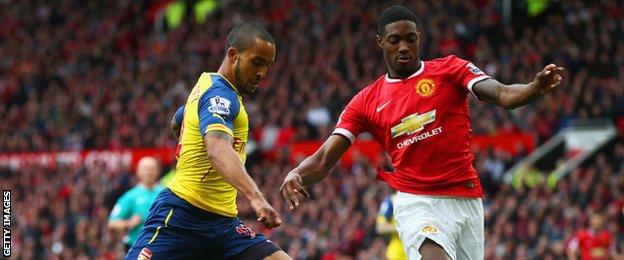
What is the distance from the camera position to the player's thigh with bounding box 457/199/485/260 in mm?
7320

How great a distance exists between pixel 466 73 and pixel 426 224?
105cm

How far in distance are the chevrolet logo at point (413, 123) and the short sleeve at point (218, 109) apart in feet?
4.21

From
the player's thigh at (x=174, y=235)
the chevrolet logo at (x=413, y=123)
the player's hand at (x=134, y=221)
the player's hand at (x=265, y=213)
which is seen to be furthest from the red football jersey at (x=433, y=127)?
the player's hand at (x=134, y=221)

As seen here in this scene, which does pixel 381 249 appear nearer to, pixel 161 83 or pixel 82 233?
pixel 82 233

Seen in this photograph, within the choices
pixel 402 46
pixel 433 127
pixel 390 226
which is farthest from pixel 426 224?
pixel 390 226

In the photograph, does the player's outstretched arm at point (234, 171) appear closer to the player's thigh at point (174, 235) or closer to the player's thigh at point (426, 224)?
the player's thigh at point (174, 235)

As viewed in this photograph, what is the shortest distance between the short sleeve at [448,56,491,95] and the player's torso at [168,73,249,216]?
1.49m

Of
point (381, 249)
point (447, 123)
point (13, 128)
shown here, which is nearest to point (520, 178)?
point (381, 249)

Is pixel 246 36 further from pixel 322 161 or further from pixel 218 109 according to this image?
pixel 322 161

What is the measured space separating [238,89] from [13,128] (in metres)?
23.9

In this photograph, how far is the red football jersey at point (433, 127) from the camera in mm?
7312

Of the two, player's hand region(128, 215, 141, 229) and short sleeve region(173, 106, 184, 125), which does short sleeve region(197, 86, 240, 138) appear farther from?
player's hand region(128, 215, 141, 229)

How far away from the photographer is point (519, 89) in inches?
264

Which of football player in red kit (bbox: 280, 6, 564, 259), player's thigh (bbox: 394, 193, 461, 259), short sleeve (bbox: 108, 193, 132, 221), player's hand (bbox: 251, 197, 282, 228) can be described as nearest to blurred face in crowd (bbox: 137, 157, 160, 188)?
short sleeve (bbox: 108, 193, 132, 221)
